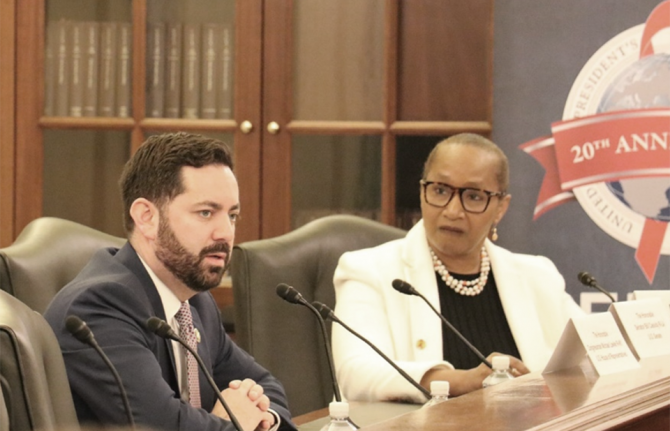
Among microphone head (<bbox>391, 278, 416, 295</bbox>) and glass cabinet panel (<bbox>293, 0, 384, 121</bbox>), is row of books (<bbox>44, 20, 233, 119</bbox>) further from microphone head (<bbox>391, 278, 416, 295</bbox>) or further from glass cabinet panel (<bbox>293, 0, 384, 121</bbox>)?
microphone head (<bbox>391, 278, 416, 295</bbox>)

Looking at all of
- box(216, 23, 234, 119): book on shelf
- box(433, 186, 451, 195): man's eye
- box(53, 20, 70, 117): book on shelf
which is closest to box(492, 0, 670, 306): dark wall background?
box(433, 186, 451, 195): man's eye

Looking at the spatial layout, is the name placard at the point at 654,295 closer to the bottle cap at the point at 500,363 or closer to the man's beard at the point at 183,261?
the bottle cap at the point at 500,363

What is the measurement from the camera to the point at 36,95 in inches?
164

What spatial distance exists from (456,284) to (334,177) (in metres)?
1.14

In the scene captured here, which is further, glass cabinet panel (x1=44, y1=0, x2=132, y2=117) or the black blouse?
glass cabinet panel (x1=44, y1=0, x2=132, y2=117)

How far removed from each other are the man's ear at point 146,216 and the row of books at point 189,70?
1.98 m

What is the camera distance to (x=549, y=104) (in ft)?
12.6

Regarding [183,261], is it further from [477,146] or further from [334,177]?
[334,177]

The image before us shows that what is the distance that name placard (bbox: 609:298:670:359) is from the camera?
95.2 inches

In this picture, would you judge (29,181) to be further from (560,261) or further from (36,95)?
(560,261)

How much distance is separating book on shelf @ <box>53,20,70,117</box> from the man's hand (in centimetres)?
233

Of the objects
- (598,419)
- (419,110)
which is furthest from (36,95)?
(598,419)

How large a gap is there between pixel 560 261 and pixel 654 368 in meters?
1.56

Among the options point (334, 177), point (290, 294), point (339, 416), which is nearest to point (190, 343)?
point (290, 294)
